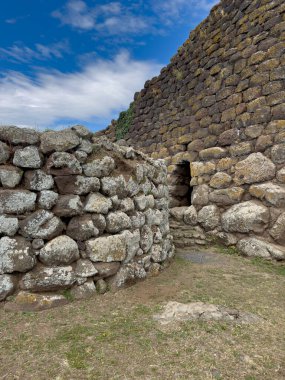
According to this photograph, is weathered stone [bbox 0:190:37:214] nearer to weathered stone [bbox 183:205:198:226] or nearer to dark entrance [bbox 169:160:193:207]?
weathered stone [bbox 183:205:198:226]

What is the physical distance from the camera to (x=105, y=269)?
3.09 meters

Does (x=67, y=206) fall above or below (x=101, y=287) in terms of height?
above

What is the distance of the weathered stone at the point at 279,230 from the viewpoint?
4469 mm

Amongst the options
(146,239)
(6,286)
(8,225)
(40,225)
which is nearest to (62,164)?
(40,225)

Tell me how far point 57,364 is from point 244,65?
542 cm

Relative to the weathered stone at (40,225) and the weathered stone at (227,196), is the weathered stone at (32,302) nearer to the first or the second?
the weathered stone at (40,225)

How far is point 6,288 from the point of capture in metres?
2.70

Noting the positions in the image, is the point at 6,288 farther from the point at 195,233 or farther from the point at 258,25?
the point at 258,25

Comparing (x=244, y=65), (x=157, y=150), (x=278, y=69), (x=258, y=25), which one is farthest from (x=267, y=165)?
(x=157, y=150)

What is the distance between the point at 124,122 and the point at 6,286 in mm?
7089

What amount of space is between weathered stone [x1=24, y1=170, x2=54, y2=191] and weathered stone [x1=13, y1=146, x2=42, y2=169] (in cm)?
7

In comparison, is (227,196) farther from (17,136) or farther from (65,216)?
(17,136)

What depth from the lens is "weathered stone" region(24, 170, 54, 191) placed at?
9.52ft

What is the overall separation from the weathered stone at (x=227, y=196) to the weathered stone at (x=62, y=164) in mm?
3114
